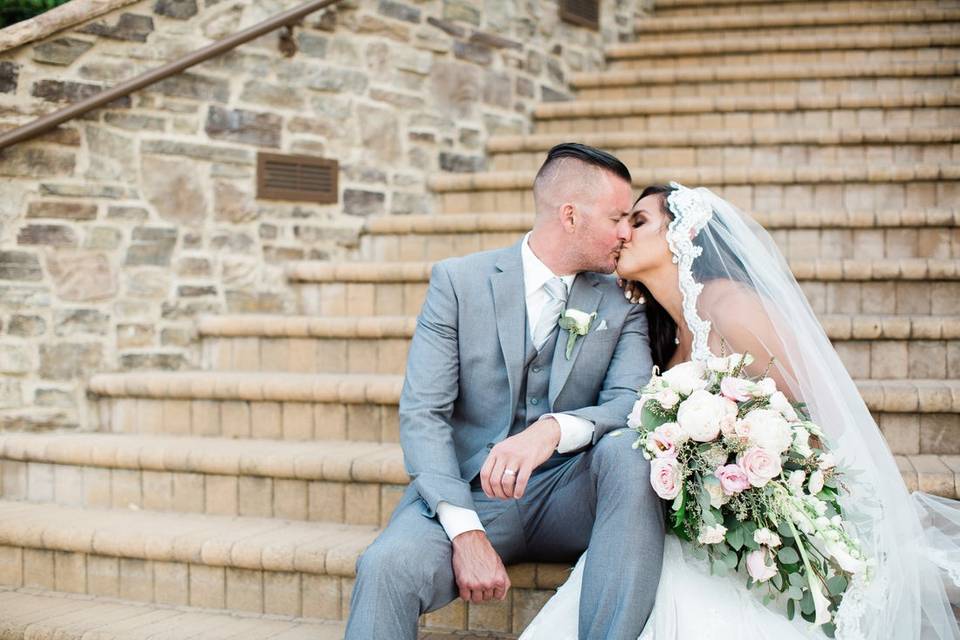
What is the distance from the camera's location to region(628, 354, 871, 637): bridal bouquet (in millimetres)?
→ 1952

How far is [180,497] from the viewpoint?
323 cm

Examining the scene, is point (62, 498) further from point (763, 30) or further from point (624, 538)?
point (763, 30)

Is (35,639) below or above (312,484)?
below

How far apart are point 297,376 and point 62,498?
3.34 feet

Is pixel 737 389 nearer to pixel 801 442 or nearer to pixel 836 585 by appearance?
pixel 801 442

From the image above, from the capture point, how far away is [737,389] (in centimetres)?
201

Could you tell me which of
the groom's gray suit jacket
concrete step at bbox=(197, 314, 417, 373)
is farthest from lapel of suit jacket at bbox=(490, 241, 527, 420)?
concrete step at bbox=(197, 314, 417, 373)

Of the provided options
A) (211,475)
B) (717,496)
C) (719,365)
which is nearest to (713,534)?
(717,496)

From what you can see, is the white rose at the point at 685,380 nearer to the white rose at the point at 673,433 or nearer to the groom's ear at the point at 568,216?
the white rose at the point at 673,433

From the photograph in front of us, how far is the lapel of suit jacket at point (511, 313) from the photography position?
8.14ft

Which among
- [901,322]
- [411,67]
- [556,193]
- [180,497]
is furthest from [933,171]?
[180,497]

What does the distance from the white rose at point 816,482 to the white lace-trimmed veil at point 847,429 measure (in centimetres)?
17

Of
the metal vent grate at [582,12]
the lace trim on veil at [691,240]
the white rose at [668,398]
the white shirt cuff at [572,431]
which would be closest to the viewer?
the white rose at [668,398]

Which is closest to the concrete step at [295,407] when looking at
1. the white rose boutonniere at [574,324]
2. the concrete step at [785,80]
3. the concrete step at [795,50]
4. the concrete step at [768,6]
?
the white rose boutonniere at [574,324]
